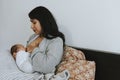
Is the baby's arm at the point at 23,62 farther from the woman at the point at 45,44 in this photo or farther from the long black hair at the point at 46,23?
the long black hair at the point at 46,23

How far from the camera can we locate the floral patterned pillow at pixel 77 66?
1.96 m

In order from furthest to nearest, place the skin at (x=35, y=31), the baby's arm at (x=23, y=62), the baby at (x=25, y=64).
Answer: the skin at (x=35, y=31), the baby's arm at (x=23, y=62), the baby at (x=25, y=64)

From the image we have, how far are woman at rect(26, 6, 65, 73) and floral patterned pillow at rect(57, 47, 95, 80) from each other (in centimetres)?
8

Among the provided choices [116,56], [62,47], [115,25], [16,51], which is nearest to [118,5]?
[115,25]

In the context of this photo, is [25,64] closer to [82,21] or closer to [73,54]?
[73,54]

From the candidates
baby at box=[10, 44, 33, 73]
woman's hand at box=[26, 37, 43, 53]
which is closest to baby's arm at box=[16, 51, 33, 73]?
baby at box=[10, 44, 33, 73]

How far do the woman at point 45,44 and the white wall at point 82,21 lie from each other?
206 mm

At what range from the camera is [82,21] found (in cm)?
221

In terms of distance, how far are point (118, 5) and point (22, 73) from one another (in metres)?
0.95

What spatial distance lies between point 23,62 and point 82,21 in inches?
25.0

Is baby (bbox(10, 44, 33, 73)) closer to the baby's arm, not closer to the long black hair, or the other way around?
the baby's arm

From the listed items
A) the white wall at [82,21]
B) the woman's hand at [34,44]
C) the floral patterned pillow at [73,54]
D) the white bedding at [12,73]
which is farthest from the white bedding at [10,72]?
the white wall at [82,21]

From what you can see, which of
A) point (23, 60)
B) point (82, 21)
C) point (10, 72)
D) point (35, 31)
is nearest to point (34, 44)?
point (35, 31)

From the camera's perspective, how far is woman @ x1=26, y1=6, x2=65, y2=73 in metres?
1.98
